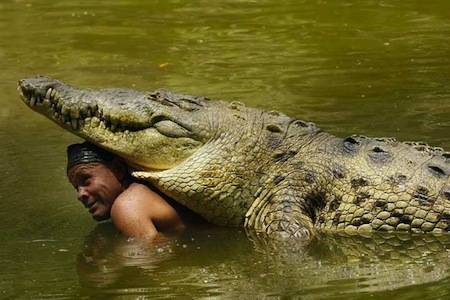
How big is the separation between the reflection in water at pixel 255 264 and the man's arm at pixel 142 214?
0.10 metres

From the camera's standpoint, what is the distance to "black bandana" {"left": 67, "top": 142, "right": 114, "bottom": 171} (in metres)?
6.65

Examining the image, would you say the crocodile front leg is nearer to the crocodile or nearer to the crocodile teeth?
the crocodile


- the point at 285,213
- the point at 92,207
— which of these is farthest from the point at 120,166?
the point at 285,213

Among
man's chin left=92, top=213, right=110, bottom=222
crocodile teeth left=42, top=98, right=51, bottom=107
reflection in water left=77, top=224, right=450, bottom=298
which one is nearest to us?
reflection in water left=77, top=224, right=450, bottom=298

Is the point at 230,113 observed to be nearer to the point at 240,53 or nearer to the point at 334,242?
the point at 334,242

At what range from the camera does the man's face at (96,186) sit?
260 inches

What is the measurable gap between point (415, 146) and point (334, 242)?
31.2 inches

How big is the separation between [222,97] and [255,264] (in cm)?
404

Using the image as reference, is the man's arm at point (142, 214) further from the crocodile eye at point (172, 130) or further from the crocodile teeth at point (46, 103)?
the crocodile teeth at point (46, 103)

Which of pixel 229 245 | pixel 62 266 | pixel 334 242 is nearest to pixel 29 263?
pixel 62 266

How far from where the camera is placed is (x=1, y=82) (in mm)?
10922

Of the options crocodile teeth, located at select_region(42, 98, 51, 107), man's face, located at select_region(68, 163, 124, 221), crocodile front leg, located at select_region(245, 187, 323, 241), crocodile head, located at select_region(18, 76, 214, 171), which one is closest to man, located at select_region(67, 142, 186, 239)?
man's face, located at select_region(68, 163, 124, 221)

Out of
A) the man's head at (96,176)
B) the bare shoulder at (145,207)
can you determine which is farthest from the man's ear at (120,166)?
the bare shoulder at (145,207)

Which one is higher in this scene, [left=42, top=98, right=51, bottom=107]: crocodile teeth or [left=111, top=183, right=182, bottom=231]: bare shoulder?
[left=42, top=98, right=51, bottom=107]: crocodile teeth
